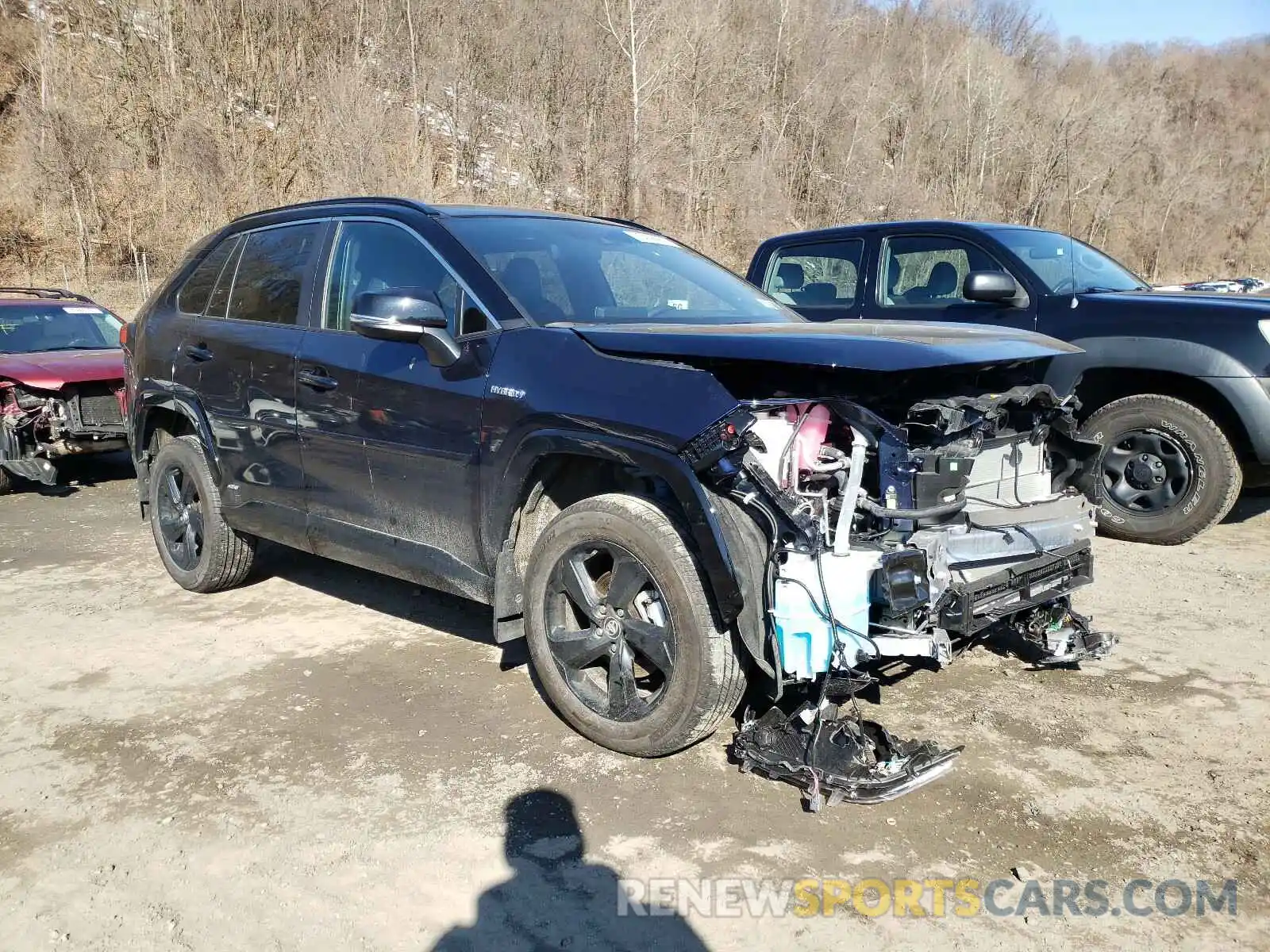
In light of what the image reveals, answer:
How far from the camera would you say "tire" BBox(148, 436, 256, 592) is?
16.3ft

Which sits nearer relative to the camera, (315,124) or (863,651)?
(863,651)

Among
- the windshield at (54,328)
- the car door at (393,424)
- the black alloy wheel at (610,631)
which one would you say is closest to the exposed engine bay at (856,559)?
the black alloy wheel at (610,631)

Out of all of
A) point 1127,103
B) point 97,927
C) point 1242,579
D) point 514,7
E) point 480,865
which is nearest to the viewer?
point 97,927

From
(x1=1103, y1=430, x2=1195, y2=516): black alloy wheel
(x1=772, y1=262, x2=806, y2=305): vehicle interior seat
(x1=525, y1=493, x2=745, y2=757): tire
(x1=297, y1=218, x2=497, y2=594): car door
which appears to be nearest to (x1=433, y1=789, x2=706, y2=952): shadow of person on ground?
(x1=525, y1=493, x2=745, y2=757): tire

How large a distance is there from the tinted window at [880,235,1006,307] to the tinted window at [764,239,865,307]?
252 millimetres

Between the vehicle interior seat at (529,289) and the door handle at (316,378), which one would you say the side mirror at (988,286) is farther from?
the door handle at (316,378)

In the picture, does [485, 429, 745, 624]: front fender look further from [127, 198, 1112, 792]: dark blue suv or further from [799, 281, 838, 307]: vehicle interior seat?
[799, 281, 838, 307]: vehicle interior seat

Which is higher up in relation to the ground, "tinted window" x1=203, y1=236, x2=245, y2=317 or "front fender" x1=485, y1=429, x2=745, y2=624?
"tinted window" x1=203, y1=236, x2=245, y2=317

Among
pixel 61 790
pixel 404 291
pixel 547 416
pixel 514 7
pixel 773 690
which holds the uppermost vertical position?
pixel 514 7

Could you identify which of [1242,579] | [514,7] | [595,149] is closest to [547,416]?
[1242,579]

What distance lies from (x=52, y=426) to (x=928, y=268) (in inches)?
279

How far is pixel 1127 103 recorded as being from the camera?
5244 centimetres

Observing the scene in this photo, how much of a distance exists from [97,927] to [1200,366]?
19.5 feet

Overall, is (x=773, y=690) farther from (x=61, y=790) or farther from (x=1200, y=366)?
(x=1200, y=366)
